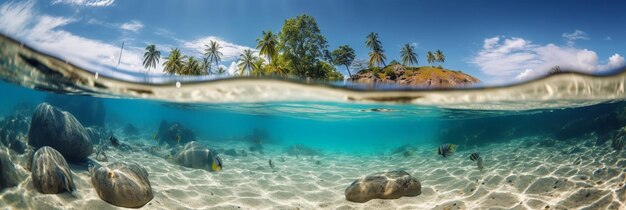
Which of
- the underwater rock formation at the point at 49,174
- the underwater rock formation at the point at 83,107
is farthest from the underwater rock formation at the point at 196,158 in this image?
the underwater rock formation at the point at 83,107

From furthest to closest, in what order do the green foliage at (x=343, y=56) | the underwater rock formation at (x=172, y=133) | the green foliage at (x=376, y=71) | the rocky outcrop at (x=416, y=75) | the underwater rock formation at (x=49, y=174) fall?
the green foliage at (x=343, y=56) < the green foliage at (x=376, y=71) < the rocky outcrop at (x=416, y=75) < the underwater rock formation at (x=172, y=133) < the underwater rock formation at (x=49, y=174)

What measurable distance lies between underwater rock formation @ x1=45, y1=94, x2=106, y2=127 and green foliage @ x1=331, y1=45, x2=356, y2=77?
34774 millimetres

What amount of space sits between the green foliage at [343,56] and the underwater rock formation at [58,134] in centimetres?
4448

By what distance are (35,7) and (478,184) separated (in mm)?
16592

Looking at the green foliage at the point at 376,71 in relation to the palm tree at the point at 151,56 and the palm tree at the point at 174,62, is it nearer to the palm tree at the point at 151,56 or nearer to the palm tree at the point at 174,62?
the palm tree at the point at 174,62

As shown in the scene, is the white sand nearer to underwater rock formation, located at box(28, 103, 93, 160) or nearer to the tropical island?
underwater rock formation, located at box(28, 103, 93, 160)

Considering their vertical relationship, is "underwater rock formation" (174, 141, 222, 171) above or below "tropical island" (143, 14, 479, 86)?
below

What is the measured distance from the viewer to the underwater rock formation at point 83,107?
2484 centimetres

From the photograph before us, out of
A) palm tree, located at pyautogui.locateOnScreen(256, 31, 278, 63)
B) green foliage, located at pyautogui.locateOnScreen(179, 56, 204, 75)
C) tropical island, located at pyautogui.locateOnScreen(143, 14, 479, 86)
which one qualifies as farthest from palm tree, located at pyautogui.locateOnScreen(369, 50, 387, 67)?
green foliage, located at pyautogui.locateOnScreen(179, 56, 204, 75)

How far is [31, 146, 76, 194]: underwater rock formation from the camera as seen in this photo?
6.96m

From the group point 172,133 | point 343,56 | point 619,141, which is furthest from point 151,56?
point 619,141

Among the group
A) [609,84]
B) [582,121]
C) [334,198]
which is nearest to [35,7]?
[334,198]

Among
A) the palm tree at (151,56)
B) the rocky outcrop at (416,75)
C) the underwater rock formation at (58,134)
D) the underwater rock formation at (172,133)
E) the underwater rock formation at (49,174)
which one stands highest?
the palm tree at (151,56)

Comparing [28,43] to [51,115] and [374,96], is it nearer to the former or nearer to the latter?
[51,115]
